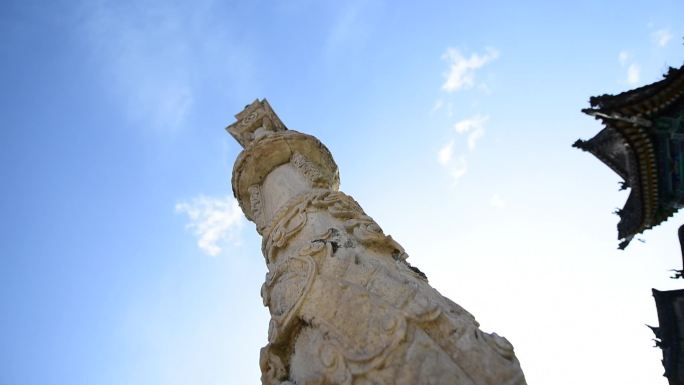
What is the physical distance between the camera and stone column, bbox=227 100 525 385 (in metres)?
2.99

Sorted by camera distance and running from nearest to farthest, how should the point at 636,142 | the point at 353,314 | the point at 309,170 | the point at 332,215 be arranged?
the point at 353,314 < the point at 332,215 < the point at 309,170 < the point at 636,142

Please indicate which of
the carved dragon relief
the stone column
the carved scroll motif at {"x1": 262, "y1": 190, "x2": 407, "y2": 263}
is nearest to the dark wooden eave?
the carved scroll motif at {"x1": 262, "y1": 190, "x2": 407, "y2": 263}

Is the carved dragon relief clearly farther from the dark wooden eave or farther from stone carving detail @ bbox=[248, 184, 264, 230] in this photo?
the dark wooden eave

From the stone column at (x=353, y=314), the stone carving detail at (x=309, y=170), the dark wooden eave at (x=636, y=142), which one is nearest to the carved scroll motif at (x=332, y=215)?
the stone column at (x=353, y=314)

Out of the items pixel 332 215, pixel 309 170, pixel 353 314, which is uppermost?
pixel 309 170

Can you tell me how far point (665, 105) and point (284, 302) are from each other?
10.8 meters

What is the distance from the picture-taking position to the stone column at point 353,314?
118 inches

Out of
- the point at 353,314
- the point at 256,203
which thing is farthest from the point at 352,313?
the point at 256,203

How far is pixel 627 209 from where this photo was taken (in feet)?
53.7

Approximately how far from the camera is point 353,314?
3.45 meters

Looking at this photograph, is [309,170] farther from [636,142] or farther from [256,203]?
[636,142]

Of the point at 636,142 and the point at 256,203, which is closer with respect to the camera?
the point at 256,203

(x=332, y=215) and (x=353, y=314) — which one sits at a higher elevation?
(x=332, y=215)

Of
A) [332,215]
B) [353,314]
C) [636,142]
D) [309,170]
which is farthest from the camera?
[636,142]
